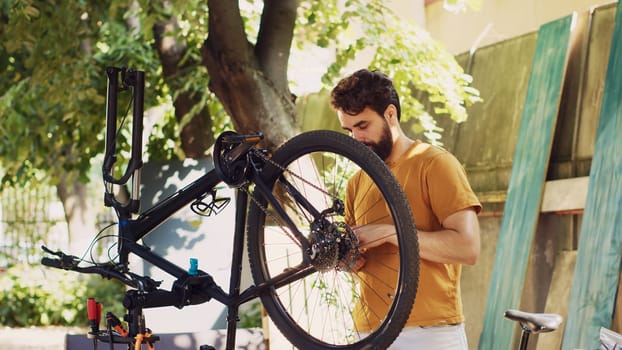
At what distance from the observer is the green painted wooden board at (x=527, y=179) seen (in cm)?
543

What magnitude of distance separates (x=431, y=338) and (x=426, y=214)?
1.06ft

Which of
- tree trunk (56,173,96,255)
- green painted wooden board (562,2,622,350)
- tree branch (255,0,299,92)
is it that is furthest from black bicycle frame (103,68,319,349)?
tree trunk (56,173,96,255)

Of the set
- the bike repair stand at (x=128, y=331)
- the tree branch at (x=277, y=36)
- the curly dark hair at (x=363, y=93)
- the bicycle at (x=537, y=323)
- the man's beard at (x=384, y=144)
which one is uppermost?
the tree branch at (x=277, y=36)

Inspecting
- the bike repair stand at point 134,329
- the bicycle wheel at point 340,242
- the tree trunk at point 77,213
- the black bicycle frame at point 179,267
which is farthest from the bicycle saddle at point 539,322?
the tree trunk at point 77,213

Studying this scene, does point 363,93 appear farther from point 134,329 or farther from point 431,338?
point 134,329

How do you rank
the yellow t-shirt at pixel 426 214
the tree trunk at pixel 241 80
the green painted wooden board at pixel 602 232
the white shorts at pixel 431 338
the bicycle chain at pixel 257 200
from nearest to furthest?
the bicycle chain at pixel 257 200 < the yellow t-shirt at pixel 426 214 < the white shorts at pixel 431 338 < the green painted wooden board at pixel 602 232 < the tree trunk at pixel 241 80

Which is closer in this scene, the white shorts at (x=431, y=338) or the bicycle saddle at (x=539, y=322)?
the white shorts at (x=431, y=338)

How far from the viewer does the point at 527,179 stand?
219 inches

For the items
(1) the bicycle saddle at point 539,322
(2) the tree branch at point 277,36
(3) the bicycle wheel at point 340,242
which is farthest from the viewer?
(2) the tree branch at point 277,36

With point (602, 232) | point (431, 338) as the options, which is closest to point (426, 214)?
point (431, 338)

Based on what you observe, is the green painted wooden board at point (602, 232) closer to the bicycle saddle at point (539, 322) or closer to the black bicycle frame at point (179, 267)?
the bicycle saddle at point (539, 322)

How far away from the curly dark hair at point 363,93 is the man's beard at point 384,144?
51mm

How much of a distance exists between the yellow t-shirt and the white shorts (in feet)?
0.07

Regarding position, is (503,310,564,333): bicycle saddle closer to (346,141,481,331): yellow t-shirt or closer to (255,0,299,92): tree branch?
(346,141,481,331): yellow t-shirt
